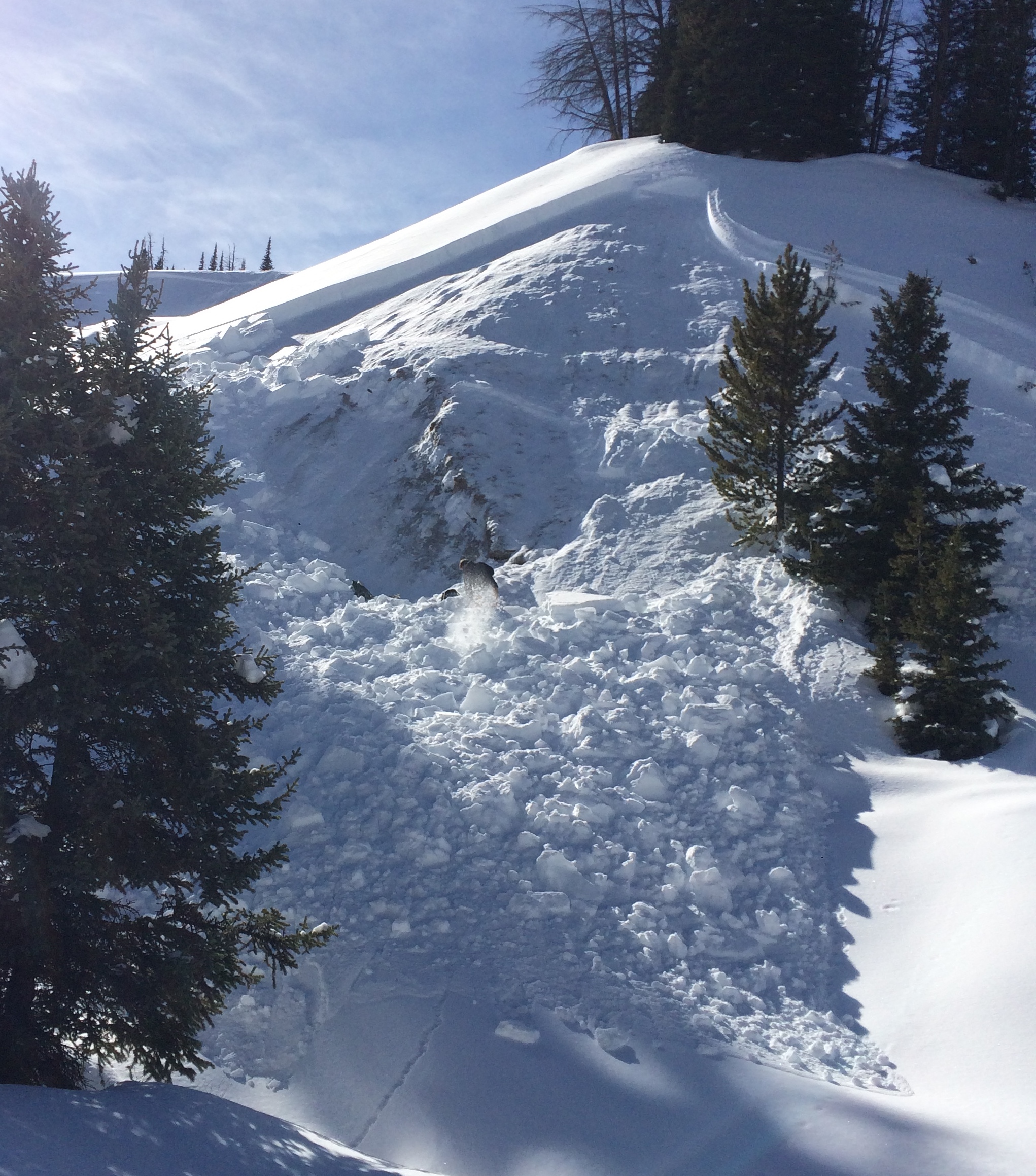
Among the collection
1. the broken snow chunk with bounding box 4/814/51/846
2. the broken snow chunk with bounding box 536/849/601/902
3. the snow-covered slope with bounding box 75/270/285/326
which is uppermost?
the snow-covered slope with bounding box 75/270/285/326

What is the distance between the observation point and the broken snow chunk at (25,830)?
18.2 ft

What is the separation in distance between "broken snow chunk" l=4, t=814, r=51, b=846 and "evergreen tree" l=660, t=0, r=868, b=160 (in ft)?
91.1

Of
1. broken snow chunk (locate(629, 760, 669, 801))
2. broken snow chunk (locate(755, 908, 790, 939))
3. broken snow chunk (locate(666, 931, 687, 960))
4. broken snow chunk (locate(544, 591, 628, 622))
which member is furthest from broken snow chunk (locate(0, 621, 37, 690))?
broken snow chunk (locate(544, 591, 628, 622))

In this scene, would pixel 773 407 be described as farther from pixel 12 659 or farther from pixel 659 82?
pixel 659 82

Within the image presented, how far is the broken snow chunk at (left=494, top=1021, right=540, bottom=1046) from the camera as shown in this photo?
6.56 meters

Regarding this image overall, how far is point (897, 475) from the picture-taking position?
1136 centimetres

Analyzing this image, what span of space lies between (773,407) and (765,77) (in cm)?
1983

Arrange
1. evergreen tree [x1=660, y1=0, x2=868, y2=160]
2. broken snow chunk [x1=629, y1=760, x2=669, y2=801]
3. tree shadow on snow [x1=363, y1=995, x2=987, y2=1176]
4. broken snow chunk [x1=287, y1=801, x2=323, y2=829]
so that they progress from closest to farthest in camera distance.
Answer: tree shadow on snow [x1=363, y1=995, x2=987, y2=1176] → broken snow chunk [x1=287, y1=801, x2=323, y2=829] → broken snow chunk [x1=629, y1=760, x2=669, y2=801] → evergreen tree [x1=660, y1=0, x2=868, y2=160]

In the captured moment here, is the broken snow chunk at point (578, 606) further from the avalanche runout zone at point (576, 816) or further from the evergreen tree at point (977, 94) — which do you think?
the evergreen tree at point (977, 94)

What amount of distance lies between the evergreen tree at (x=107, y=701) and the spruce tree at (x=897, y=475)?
7.86 metres

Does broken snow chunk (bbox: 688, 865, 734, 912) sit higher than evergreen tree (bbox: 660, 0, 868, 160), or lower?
lower

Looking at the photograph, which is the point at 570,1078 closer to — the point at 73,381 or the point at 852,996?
the point at 852,996

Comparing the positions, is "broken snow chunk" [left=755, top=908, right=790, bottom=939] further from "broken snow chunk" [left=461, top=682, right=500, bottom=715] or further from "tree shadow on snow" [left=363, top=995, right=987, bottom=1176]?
"broken snow chunk" [left=461, top=682, right=500, bottom=715]

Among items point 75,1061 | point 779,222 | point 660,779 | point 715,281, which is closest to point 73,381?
point 75,1061
